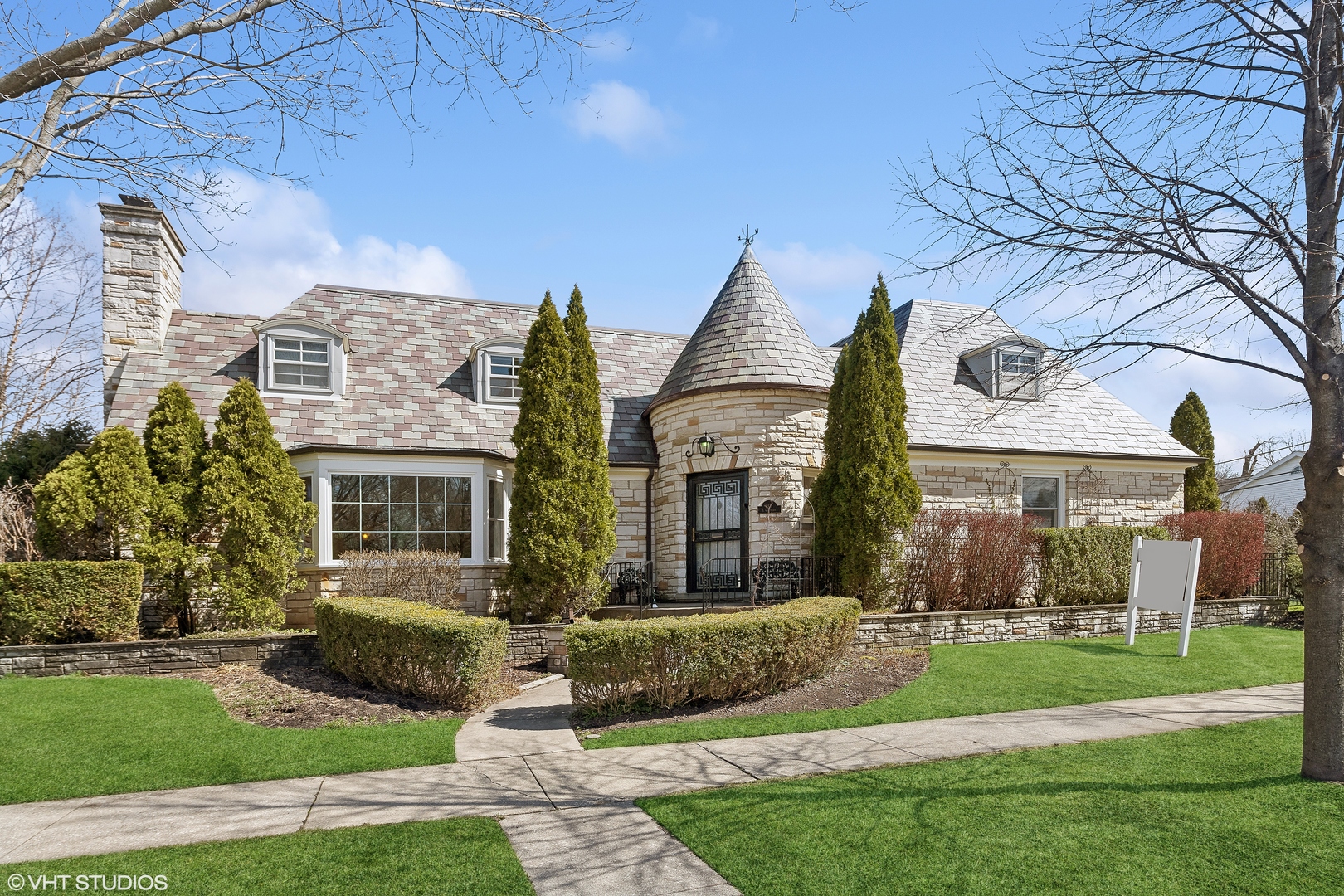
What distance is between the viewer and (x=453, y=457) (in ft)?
43.9

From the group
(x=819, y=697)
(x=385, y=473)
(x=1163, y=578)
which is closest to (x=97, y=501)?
(x=385, y=473)

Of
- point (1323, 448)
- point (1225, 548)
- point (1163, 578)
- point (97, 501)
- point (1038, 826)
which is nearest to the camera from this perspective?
point (1038, 826)

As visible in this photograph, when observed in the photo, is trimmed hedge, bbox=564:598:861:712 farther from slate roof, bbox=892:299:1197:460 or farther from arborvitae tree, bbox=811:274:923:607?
slate roof, bbox=892:299:1197:460

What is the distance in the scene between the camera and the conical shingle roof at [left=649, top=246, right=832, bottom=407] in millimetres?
13477

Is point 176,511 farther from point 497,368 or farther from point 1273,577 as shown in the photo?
point 1273,577

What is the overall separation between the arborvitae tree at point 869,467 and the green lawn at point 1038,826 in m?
5.89

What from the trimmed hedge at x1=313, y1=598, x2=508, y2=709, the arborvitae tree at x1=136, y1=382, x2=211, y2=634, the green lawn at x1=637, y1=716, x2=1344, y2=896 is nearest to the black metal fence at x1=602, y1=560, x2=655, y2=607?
the trimmed hedge at x1=313, y1=598, x2=508, y2=709

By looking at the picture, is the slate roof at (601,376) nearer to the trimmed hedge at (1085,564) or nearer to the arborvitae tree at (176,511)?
the arborvitae tree at (176,511)

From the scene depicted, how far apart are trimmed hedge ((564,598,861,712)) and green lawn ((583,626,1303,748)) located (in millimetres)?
516

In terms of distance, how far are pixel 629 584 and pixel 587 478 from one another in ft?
10.2

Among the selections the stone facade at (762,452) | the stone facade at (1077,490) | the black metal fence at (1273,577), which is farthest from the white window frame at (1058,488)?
the stone facade at (762,452)

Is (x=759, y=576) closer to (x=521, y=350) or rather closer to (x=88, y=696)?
(x=521, y=350)

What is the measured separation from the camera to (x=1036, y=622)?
1236 cm

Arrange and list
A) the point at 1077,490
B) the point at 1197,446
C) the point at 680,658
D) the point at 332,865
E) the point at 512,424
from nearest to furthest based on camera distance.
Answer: the point at 332,865 → the point at 680,658 → the point at 512,424 → the point at 1077,490 → the point at 1197,446
